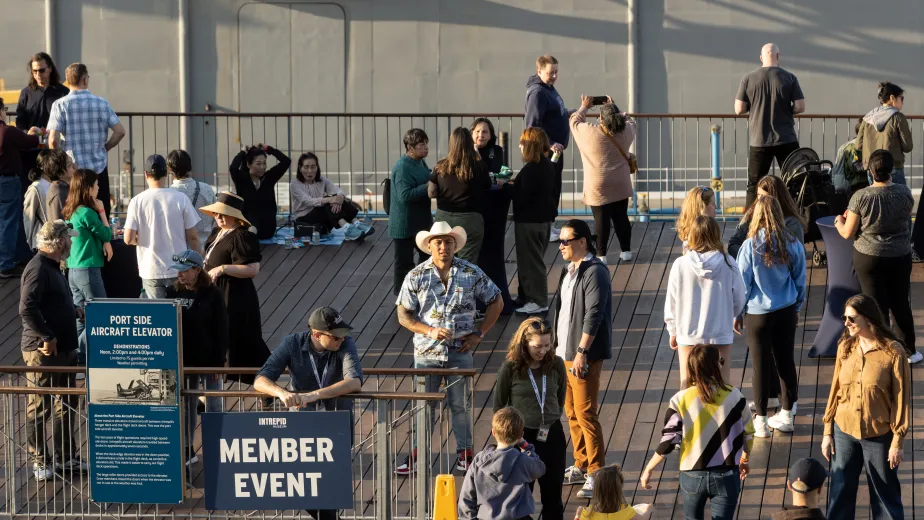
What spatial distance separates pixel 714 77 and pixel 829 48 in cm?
148

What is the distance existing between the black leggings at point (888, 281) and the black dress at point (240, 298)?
4447mm

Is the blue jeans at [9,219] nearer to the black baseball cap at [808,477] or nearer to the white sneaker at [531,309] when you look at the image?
the white sneaker at [531,309]

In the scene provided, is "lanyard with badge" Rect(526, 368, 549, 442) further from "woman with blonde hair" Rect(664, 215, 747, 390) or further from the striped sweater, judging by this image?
"woman with blonde hair" Rect(664, 215, 747, 390)

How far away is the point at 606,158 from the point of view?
13695mm

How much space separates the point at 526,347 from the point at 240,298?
2.77 m

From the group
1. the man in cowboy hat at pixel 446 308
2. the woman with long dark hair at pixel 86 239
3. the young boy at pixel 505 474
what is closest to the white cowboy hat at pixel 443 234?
the man in cowboy hat at pixel 446 308

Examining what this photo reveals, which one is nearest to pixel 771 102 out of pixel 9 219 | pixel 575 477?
pixel 575 477

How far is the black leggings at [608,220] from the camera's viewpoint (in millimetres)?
13922

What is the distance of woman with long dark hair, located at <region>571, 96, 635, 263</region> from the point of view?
13586mm

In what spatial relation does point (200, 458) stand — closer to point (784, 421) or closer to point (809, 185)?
point (784, 421)

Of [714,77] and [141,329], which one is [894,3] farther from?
[141,329]

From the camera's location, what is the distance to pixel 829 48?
1919cm

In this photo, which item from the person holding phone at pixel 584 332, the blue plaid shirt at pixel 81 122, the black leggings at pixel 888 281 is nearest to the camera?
the person holding phone at pixel 584 332

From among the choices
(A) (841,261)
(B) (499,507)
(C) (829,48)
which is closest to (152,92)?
(C) (829,48)
